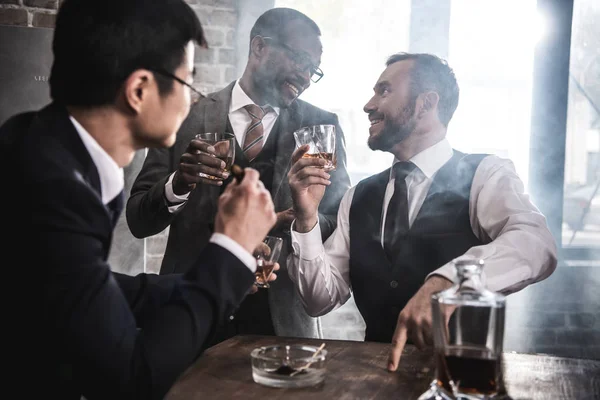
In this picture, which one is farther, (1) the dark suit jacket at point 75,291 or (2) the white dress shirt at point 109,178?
(2) the white dress shirt at point 109,178

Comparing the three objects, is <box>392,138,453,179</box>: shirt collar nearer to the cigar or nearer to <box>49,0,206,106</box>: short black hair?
the cigar

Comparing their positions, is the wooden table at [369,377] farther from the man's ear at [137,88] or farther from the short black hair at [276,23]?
the short black hair at [276,23]

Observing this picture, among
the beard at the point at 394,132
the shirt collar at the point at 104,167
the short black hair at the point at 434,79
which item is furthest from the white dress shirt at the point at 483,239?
the shirt collar at the point at 104,167

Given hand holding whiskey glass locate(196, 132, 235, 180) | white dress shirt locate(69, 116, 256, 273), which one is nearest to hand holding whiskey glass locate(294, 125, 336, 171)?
hand holding whiskey glass locate(196, 132, 235, 180)

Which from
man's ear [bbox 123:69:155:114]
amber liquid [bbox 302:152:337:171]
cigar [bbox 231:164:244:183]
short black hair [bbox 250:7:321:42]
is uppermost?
short black hair [bbox 250:7:321:42]

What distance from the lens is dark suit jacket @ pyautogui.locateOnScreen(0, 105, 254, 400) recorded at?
3.13 feet

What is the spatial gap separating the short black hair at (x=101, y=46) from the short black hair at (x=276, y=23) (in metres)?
1.44

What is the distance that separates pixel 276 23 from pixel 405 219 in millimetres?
1025

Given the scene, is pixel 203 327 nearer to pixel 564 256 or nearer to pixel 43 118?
pixel 43 118

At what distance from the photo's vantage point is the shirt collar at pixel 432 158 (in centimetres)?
231

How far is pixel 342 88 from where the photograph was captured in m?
3.07

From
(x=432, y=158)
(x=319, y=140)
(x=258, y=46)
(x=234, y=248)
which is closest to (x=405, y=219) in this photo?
(x=432, y=158)

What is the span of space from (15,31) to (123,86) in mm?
2059

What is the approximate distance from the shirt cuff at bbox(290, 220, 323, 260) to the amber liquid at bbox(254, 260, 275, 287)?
487 mm
